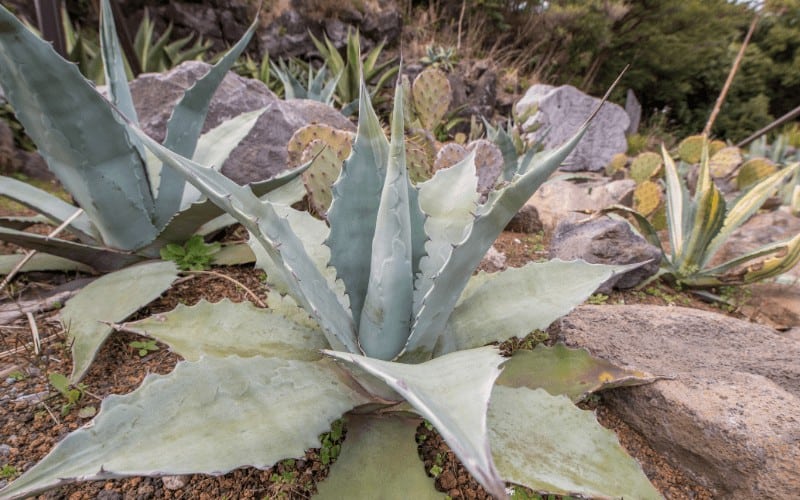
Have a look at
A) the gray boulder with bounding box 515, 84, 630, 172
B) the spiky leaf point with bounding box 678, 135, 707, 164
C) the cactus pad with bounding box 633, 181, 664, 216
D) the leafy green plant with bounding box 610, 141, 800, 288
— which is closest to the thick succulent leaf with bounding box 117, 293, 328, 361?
the leafy green plant with bounding box 610, 141, 800, 288

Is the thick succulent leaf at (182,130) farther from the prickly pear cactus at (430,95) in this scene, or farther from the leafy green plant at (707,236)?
the prickly pear cactus at (430,95)

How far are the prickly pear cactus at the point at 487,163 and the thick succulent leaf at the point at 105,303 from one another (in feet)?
5.13

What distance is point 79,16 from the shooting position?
7.05 meters

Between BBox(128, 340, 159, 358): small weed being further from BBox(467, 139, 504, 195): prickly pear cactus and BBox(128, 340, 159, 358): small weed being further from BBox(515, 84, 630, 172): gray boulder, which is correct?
BBox(515, 84, 630, 172): gray boulder

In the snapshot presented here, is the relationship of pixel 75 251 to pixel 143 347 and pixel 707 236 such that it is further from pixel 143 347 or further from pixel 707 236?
pixel 707 236

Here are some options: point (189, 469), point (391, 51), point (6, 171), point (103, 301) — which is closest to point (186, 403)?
point (189, 469)

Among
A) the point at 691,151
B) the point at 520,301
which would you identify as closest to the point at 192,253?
the point at 520,301

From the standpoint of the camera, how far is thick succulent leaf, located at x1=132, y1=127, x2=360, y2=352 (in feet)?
1.94

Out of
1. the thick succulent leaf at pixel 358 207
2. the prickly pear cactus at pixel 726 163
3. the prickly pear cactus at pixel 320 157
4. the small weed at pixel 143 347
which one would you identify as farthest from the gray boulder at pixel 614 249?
the prickly pear cactus at pixel 726 163

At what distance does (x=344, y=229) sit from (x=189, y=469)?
1.49 feet

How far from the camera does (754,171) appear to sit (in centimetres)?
363

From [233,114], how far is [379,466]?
2094mm

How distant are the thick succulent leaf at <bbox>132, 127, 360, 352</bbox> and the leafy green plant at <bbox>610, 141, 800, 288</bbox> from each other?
1.49m

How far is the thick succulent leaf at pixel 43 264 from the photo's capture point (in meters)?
1.21
